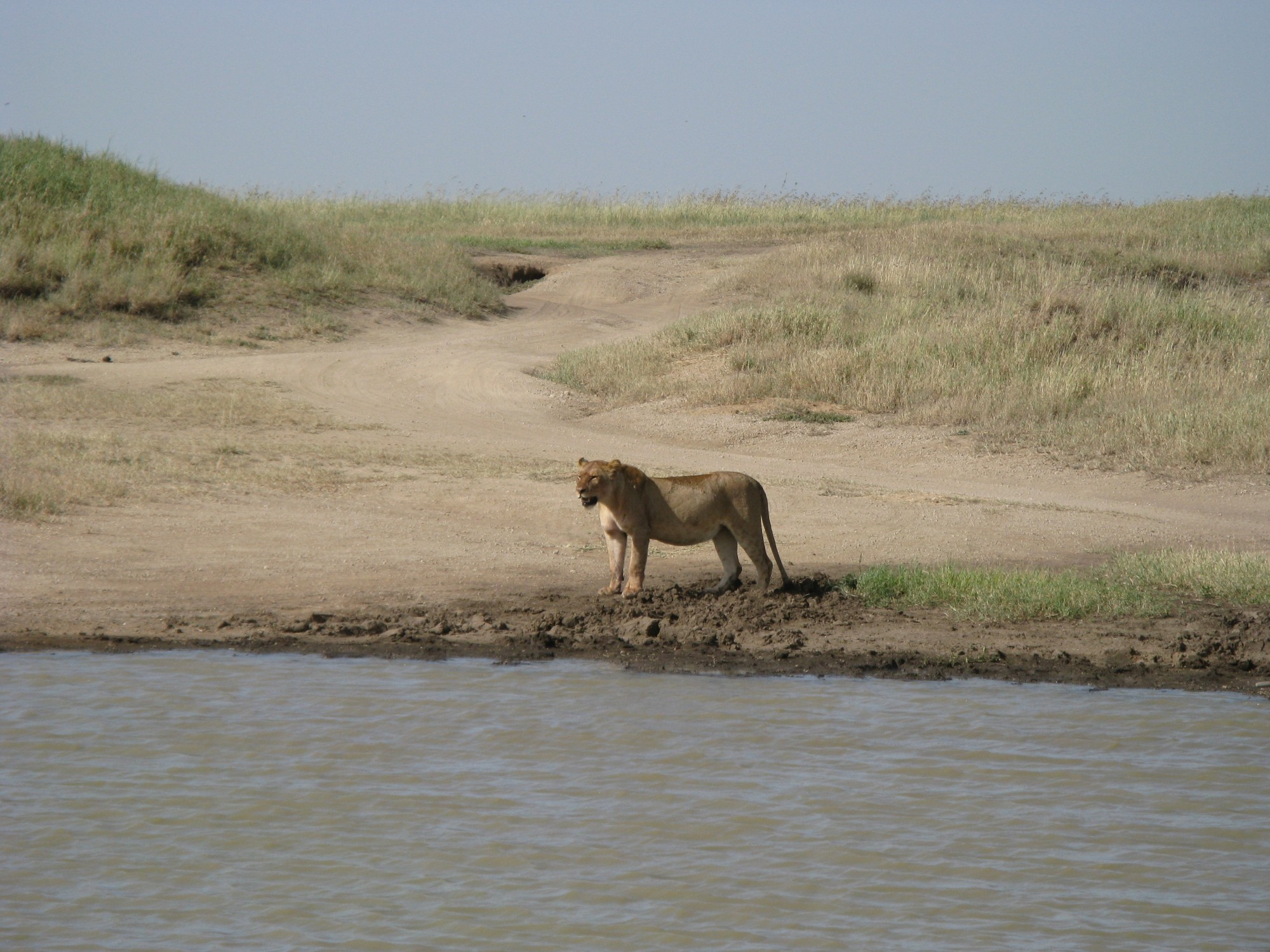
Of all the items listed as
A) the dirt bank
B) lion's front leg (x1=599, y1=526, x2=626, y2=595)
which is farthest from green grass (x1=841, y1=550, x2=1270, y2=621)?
lion's front leg (x1=599, y1=526, x2=626, y2=595)

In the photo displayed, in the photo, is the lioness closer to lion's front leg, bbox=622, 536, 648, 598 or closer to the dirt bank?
lion's front leg, bbox=622, 536, 648, 598

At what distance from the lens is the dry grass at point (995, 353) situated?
45.5 ft

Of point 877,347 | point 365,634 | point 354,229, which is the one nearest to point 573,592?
point 365,634

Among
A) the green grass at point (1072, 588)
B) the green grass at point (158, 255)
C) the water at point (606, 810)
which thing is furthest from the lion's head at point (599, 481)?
the green grass at point (158, 255)

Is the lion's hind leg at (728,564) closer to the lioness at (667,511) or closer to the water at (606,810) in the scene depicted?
the lioness at (667,511)

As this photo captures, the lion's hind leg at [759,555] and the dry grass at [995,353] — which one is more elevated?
the dry grass at [995,353]

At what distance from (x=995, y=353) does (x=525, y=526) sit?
25.9 feet

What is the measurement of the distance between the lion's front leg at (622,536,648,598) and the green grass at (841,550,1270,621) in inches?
52.7

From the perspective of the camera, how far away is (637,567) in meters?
8.54

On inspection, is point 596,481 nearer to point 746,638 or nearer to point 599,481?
point 599,481

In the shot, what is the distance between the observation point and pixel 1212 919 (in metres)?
4.82

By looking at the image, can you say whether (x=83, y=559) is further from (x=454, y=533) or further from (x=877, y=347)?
(x=877, y=347)

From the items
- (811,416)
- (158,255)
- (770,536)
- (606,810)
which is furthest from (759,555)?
(158,255)

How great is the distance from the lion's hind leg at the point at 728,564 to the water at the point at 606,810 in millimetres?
1565
